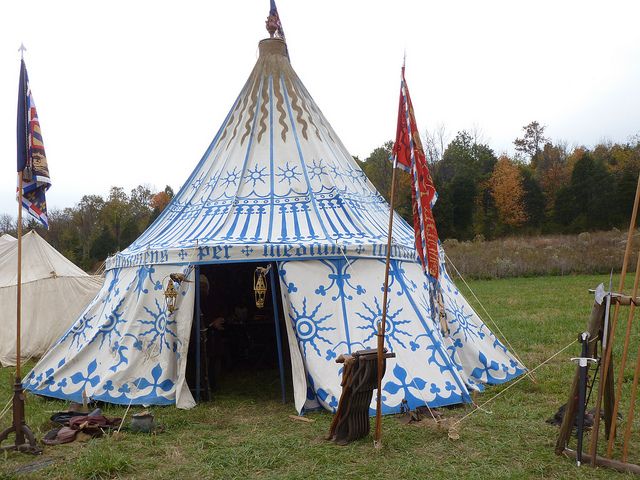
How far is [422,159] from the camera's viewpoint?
4852 millimetres

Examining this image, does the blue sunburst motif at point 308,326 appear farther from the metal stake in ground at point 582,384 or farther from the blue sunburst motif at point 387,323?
the metal stake in ground at point 582,384

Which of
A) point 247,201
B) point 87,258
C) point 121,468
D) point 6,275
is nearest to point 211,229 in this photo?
point 247,201

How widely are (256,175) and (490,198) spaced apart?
90.6 feet

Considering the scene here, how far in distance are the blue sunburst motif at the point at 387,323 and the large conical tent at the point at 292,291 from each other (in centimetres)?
1

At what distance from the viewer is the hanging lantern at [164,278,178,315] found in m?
5.69

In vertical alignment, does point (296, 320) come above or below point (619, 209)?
below

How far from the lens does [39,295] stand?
32.4 ft

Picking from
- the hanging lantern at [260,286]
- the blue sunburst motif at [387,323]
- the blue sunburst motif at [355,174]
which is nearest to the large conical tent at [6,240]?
the blue sunburst motif at [355,174]

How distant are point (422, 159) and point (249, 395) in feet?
10.0

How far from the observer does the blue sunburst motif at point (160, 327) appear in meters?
5.84

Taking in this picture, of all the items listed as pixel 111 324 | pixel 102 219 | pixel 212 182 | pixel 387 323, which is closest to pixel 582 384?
pixel 387 323

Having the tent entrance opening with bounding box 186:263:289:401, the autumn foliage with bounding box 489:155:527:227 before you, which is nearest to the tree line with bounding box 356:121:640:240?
the autumn foliage with bounding box 489:155:527:227

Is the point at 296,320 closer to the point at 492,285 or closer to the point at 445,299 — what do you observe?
the point at 445,299

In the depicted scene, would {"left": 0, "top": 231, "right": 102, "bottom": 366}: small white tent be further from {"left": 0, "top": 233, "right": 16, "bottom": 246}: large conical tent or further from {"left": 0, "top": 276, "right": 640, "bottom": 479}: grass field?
{"left": 0, "top": 276, "right": 640, "bottom": 479}: grass field
